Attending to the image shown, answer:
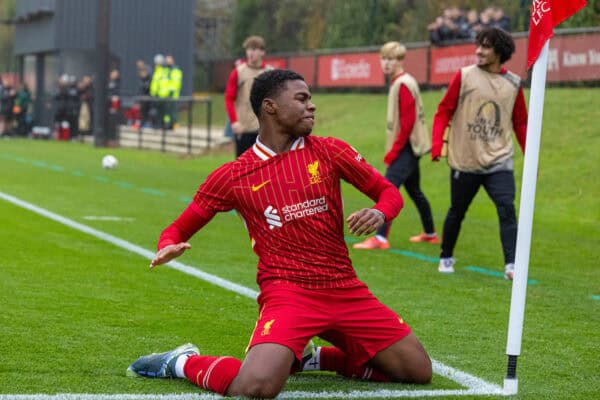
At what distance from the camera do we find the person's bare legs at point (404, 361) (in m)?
5.75

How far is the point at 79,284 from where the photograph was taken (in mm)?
8898

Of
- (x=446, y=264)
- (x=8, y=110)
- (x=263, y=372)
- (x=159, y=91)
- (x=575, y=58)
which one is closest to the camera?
(x=263, y=372)

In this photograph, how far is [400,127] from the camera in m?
11.9

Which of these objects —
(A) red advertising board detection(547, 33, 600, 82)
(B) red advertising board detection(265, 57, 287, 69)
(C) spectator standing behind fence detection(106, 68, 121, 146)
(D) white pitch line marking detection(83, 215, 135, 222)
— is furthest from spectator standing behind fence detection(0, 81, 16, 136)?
(D) white pitch line marking detection(83, 215, 135, 222)

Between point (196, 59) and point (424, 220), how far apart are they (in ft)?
127

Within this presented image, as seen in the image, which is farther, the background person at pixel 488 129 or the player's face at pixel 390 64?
the player's face at pixel 390 64

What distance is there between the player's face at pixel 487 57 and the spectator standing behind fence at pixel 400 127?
2.12 m

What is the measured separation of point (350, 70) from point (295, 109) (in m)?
27.2

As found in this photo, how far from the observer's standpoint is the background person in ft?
31.9

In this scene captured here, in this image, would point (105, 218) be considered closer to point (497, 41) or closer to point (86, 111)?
point (497, 41)

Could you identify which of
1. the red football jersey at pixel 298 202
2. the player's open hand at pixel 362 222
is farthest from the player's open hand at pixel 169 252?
the player's open hand at pixel 362 222

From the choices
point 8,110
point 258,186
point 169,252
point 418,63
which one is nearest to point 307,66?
point 418,63

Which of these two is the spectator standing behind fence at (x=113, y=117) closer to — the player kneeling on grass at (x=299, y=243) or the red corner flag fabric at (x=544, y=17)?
the player kneeling on grass at (x=299, y=243)

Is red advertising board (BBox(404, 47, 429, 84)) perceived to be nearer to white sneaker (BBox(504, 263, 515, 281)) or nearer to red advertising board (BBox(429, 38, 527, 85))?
red advertising board (BBox(429, 38, 527, 85))
